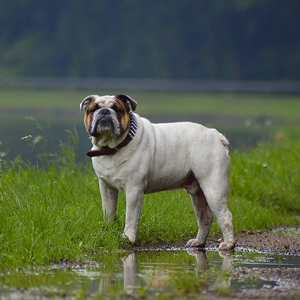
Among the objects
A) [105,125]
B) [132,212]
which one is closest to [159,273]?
[132,212]

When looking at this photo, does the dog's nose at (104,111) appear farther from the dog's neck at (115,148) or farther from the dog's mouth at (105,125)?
the dog's neck at (115,148)

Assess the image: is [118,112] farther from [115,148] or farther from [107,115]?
[115,148]

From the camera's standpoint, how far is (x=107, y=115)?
28.0ft

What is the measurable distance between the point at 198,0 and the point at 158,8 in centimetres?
737

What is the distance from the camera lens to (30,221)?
27.4 ft

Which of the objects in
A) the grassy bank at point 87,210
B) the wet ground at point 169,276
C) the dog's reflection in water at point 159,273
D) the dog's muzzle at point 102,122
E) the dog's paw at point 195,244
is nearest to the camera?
the wet ground at point 169,276

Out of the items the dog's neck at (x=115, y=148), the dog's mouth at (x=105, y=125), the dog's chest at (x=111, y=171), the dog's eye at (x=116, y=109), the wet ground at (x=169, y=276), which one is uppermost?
the dog's eye at (x=116, y=109)

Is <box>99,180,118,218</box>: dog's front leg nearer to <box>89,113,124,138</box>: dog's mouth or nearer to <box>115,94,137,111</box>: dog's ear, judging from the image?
<box>89,113,124,138</box>: dog's mouth

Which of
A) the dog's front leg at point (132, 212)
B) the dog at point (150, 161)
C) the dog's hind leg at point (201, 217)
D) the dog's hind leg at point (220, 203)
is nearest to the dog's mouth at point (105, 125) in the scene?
the dog at point (150, 161)

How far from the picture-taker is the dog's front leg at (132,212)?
28.7 feet

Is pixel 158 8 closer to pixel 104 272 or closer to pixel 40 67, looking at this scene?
pixel 40 67

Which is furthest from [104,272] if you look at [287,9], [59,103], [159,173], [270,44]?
[287,9]

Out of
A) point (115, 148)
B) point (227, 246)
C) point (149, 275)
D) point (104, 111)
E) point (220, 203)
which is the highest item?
point (104, 111)

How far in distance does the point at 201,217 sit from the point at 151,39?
77.7 m
